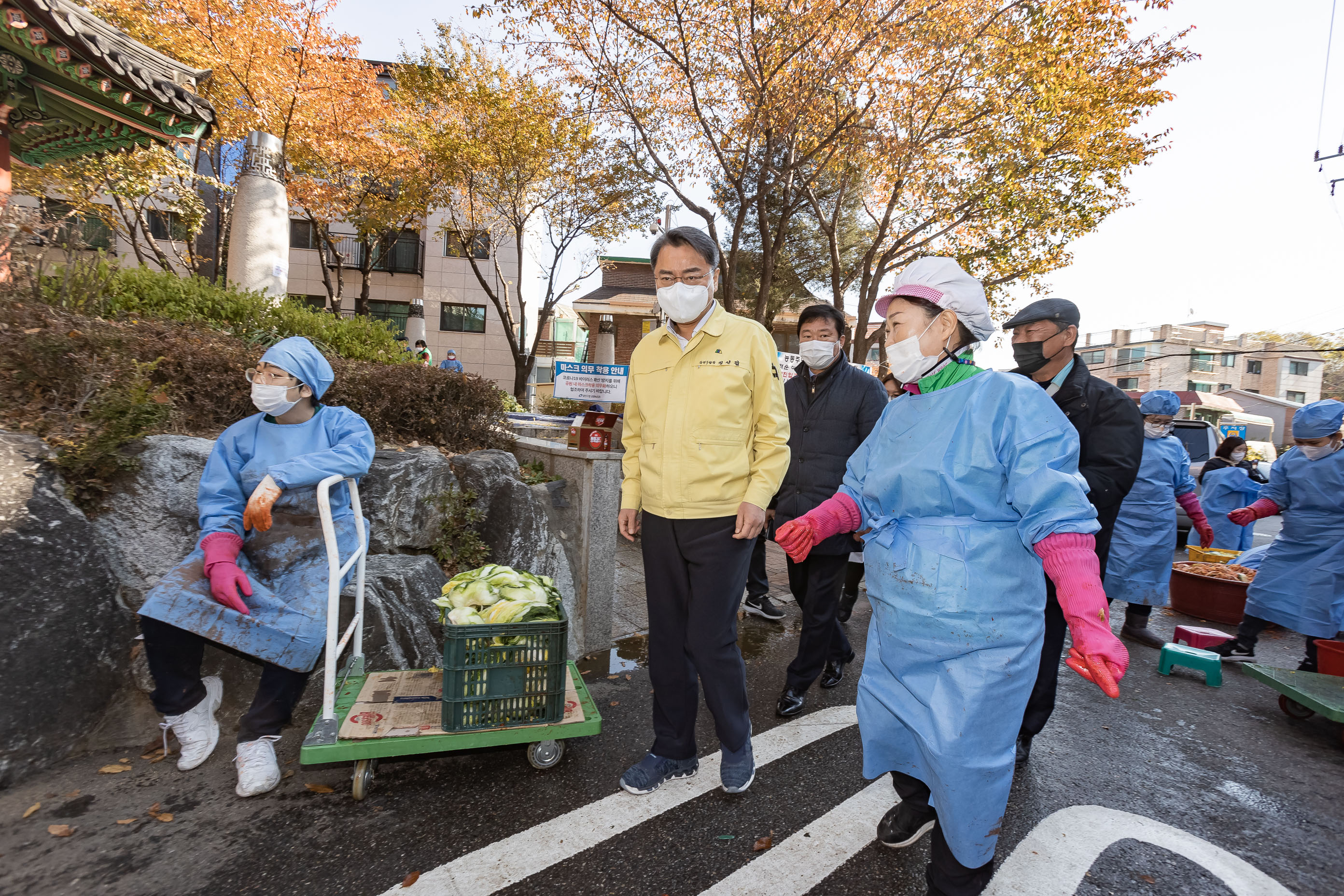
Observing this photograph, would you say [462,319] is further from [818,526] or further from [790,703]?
[818,526]

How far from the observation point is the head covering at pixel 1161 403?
222 inches

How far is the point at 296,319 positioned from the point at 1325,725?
854cm

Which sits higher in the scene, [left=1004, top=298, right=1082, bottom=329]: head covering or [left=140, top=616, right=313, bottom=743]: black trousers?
[left=1004, top=298, right=1082, bottom=329]: head covering

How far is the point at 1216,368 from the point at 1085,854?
72234mm

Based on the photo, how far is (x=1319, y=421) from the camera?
15.2 ft

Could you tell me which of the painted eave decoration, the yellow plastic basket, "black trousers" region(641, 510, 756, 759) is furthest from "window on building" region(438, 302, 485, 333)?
"black trousers" region(641, 510, 756, 759)

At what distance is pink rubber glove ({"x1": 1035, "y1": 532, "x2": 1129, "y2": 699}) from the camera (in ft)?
5.56

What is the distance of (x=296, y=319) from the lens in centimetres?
633

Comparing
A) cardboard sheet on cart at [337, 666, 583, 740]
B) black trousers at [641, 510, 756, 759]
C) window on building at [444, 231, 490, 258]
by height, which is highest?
window on building at [444, 231, 490, 258]

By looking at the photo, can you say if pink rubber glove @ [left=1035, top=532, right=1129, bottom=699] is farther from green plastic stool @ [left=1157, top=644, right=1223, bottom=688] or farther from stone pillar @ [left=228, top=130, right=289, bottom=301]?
stone pillar @ [left=228, top=130, right=289, bottom=301]

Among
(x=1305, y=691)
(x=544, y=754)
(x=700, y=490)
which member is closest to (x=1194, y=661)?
(x=1305, y=691)

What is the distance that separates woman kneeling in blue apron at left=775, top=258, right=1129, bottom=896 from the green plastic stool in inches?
149

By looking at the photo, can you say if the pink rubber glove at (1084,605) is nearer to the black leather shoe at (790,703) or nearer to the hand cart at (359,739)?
the hand cart at (359,739)

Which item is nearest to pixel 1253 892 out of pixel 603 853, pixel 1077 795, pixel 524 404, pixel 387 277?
pixel 1077 795
